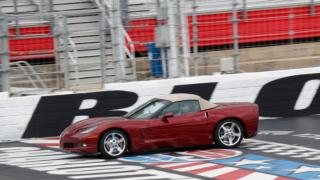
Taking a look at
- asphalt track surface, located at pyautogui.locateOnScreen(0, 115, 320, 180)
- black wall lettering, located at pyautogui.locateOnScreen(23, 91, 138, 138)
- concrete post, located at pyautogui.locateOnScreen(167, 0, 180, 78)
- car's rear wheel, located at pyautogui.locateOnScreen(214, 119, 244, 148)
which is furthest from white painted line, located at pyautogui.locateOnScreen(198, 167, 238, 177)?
concrete post, located at pyautogui.locateOnScreen(167, 0, 180, 78)

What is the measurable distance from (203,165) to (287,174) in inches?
60.5

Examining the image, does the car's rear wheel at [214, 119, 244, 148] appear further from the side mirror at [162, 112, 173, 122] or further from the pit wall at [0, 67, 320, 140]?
the pit wall at [0, 67, 320, 140]

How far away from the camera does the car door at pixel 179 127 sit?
1310 centimetres

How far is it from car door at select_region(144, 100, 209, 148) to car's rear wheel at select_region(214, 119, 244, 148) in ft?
0.87

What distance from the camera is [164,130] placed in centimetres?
1313

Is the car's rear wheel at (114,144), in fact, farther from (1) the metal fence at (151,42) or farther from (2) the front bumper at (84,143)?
(1) the metal fence at (151,42)

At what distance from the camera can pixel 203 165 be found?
38.6 feet

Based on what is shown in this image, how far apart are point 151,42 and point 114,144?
6.12m

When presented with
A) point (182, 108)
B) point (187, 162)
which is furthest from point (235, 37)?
point (187, 162)

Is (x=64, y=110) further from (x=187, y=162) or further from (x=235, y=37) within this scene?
(x=187, y=162)

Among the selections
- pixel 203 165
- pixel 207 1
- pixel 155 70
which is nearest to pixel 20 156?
pixel 203 165

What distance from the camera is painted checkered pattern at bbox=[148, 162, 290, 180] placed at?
34.9 ft

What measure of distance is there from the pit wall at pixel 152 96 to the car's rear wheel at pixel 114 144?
3.79 meters

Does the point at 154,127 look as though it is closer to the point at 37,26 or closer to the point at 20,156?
the point at 20,156
